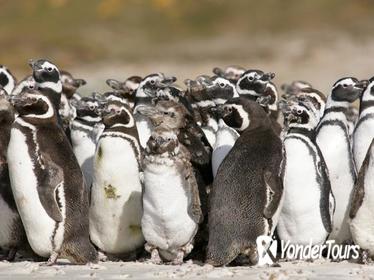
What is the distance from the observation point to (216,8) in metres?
38.8

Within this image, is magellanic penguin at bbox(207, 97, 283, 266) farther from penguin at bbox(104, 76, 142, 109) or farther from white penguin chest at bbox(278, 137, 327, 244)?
penguin at bbox(104, 76, 142, 109)

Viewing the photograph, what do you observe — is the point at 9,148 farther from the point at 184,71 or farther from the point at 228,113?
the point at 184,71

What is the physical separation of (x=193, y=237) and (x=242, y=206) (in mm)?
478

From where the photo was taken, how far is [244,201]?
727cm

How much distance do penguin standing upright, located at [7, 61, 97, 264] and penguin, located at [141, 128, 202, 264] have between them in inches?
17.7

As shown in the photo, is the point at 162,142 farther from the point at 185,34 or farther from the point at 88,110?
the point at 185,34

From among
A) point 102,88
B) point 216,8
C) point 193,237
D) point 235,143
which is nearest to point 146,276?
point 193,237

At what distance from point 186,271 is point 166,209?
452 millimetres

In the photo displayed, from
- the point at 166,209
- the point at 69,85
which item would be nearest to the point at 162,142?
the point at 166,209

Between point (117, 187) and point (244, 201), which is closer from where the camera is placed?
point (244, 201)

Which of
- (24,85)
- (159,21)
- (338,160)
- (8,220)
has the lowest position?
(8,220)

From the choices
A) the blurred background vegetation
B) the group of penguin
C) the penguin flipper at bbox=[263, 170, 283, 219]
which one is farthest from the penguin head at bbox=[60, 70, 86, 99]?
the blurred background vegetation

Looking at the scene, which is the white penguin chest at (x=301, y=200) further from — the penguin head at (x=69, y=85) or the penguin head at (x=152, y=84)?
the penguin head at (x=69, y=85)

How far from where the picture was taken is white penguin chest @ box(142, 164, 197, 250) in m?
7.32
